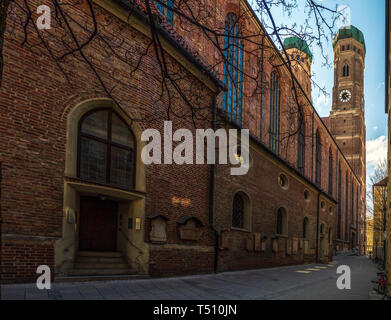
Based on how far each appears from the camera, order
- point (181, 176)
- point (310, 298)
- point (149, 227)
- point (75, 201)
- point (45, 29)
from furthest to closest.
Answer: point (181, 176) < point (149, 227) < point (310, 298) < point (75, 201) < point (45, 29)

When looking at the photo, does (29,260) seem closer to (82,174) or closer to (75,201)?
(75,201)

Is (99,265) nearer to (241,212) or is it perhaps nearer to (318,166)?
(241,212)

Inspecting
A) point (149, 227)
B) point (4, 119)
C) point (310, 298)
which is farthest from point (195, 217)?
point (4, 119)

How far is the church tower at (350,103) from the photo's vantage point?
78.4 metres

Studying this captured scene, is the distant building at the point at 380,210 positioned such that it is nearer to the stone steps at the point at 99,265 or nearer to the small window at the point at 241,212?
the small window at the point at 241,212

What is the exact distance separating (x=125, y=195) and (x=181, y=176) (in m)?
2.57

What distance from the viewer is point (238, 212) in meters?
16.6

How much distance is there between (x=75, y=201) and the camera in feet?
28.6

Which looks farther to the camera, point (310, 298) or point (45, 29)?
point (310, 298)

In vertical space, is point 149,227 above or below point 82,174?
below

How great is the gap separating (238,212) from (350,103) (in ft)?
238

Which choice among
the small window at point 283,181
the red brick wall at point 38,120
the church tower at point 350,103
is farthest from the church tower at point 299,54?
the church tower at point 350,103

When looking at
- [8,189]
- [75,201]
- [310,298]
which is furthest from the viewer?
[310,298]

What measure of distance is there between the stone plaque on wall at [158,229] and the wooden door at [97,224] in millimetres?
1066
